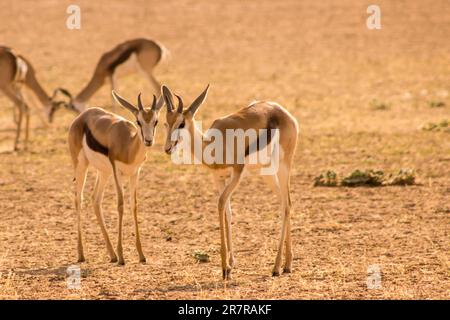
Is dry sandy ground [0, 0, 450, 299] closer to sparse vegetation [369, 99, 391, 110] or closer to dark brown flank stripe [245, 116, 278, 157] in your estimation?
sparse vegetation [369, 99, 391, 110]

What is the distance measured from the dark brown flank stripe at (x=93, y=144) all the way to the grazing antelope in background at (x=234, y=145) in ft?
3.28

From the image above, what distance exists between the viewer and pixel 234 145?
867 centimetres

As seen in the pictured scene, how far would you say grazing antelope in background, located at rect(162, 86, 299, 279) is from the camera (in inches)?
338

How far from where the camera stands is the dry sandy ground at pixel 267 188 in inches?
343

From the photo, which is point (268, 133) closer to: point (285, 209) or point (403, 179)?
point (285, 209)

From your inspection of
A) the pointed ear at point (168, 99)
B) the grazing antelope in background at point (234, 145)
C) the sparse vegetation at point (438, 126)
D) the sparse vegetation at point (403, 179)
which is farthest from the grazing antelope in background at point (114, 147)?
the sparse vegetation at point (438, 126)

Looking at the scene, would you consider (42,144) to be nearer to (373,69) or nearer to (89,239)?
(89,239)

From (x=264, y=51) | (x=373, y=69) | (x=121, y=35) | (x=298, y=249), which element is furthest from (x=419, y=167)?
(x=121, y=35)

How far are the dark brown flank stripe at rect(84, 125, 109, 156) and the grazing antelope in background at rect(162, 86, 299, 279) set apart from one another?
39.4 inches

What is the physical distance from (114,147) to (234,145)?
1.33 m

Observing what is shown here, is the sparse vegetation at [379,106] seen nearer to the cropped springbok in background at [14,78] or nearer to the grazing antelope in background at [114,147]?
the cropped springbok in background at [14,78]

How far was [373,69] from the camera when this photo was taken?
28969 millimetres

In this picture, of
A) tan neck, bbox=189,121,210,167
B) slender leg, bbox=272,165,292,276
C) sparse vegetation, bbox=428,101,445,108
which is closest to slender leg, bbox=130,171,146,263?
tan neck, bbox=189,121,210,167

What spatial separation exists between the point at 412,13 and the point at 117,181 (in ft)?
101
